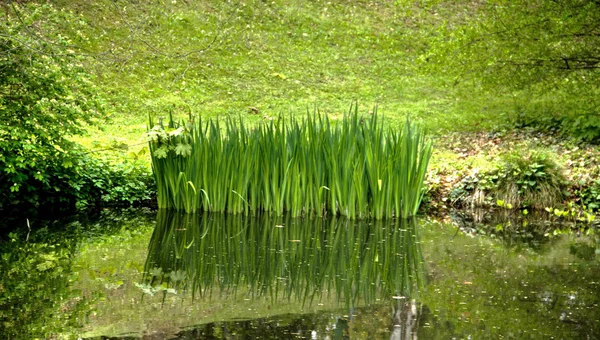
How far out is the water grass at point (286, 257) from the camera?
20.2 ft

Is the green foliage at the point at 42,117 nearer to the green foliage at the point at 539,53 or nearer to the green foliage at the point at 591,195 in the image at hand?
the green foliage at the point at 591,195

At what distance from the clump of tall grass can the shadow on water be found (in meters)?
0.23

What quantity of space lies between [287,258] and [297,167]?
191cm

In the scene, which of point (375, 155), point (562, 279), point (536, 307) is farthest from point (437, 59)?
point (536, 307)

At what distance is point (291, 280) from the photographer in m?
6.41

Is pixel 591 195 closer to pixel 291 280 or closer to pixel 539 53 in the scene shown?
pixel 539 53

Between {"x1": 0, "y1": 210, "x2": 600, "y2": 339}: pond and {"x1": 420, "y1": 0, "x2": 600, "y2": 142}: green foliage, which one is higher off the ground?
{"x1": 420, "y1": 0, "x2": 600, "y2": 142}: green foliage

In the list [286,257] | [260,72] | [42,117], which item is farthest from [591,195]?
[260,72]

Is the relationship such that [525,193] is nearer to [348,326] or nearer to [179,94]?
[348,326]

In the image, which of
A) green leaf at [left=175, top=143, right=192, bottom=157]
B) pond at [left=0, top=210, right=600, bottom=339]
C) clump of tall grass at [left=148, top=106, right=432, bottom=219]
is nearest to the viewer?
pond at [left=0, top=210, right=600, bottom=339]

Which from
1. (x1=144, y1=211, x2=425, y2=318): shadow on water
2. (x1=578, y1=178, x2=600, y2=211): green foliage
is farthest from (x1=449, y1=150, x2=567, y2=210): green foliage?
(x1=144, y1=211, x2=425, y2=318): shadow on water

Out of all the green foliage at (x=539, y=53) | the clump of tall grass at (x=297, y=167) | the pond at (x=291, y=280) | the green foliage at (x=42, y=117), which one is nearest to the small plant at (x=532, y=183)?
the pond at (x=291, y=280)

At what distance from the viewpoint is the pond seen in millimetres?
5168

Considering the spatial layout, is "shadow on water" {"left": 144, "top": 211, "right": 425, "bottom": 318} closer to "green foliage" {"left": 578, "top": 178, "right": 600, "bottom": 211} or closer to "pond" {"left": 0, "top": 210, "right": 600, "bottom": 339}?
"pond" {"left": 0, "top": 210, "right": 600, "bottom": 339}
